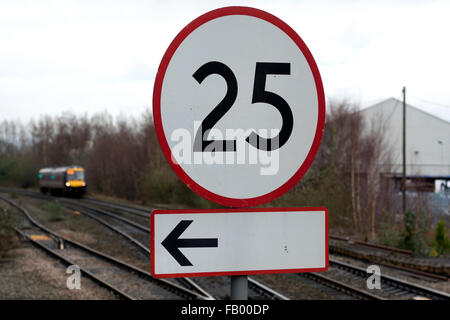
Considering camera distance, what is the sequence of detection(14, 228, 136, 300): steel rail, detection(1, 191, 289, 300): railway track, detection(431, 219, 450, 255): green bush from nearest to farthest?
detection(1, 191, 289, 300): railway track → detection(14, 228, 136, 300): steel rail → detection(431, 219, 450, 255): green bush

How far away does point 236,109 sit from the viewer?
166 centimetres

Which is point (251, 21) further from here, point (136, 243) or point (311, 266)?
point (136, 243)

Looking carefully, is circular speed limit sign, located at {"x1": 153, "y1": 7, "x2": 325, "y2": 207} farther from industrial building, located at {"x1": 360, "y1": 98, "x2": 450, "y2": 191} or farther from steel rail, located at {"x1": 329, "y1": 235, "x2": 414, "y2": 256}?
industrial building, located at {"x1": 360, "y1": 98, "x2": 450, "y2": 191}

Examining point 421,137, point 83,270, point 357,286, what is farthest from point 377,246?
point 421,137

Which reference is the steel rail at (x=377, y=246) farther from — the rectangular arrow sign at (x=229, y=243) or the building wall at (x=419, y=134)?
the rectangular arrow sign at (x=229, y=243)

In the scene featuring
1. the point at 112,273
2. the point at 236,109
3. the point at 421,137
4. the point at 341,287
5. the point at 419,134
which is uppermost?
the point at 419,134

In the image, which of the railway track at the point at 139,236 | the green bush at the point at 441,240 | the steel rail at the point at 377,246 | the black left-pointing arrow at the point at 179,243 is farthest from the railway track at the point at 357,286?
the black left-pointing arrow at the point at 179,243

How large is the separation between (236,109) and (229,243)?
52 cm

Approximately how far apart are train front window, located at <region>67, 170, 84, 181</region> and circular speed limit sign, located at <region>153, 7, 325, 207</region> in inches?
1439

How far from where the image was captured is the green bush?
44.4 feet

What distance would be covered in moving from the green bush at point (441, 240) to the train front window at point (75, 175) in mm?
29637

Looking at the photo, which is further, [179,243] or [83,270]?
[83,270]

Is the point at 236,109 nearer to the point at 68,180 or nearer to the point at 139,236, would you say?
the point at 139,236

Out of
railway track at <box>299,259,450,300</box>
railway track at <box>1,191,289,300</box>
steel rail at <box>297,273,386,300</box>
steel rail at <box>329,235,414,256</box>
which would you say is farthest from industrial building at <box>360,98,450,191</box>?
steel rail at <box>297,273,386,300</box>
